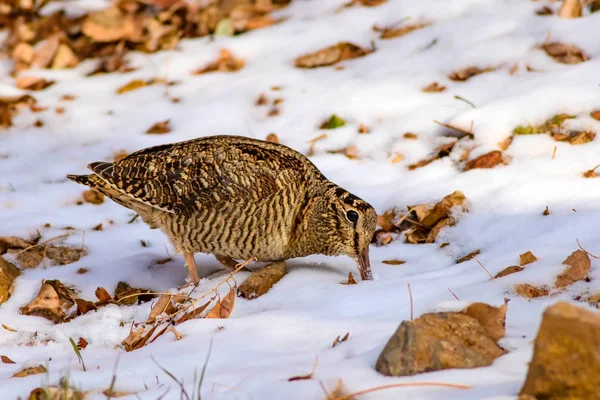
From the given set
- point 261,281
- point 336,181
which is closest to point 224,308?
point 261,281

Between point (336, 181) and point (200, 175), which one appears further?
point (336, 181)

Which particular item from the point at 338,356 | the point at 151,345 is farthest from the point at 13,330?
the point at 338,356

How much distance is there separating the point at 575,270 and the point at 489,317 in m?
0.90

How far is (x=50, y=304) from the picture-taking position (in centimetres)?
424

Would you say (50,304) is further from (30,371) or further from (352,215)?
(352,215)

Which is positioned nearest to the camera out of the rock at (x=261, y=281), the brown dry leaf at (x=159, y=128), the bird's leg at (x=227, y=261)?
the rock at (x=261, y=281)

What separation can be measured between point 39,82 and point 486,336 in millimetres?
6136

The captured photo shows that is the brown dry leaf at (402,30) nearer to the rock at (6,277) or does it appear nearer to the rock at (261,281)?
the rock at (261,281)

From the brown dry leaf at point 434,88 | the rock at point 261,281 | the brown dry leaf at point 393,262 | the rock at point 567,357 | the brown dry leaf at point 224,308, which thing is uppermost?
the rock at point 567,357

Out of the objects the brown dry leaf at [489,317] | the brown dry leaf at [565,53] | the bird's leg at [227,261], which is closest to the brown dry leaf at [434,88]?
the brown dry leaf at [565,53]

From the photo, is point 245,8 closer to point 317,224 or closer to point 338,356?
point 317,224

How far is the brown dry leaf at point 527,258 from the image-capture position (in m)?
3.79

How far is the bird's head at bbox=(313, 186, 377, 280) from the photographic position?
441cm

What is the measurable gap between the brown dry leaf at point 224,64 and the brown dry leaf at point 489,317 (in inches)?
197
